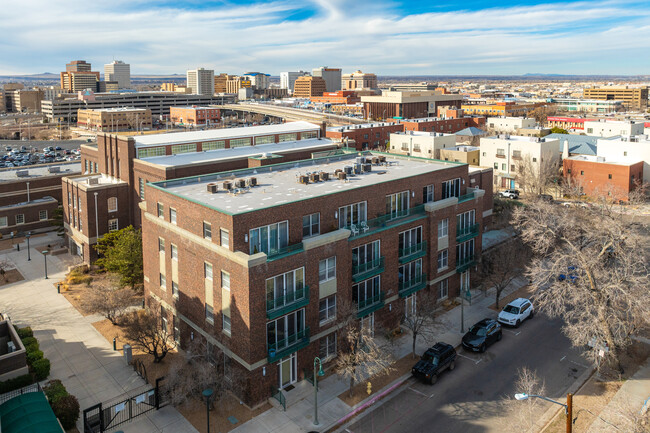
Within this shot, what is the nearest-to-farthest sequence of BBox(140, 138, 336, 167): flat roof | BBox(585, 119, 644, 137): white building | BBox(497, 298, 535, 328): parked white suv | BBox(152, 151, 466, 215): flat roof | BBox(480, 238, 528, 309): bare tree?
BBox(152, 151, 466, 215): flat roof, BBox(497, 298, 535, 328): parked white suv, BBox(480, 238, 528, 309): bare tree, BBox(140, 138, 336, 167): flat roof, BBox(585, 119, 644, 137): white building

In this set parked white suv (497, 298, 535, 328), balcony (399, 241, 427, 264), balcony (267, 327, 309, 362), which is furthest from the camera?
parked white suv (497, 298, 535, 328)

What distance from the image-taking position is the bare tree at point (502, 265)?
134 ft

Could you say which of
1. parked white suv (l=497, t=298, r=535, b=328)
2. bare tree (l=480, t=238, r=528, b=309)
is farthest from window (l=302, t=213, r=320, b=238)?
bare tree (l=480, t=238, r=528, b=309)

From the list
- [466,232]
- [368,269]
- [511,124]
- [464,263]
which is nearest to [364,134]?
[511,124]

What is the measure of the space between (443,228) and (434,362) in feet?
41.0

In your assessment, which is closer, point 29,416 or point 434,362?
point 29,416

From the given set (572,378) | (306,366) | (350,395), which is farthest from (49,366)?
(572,378)

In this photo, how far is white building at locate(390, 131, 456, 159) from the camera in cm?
8850

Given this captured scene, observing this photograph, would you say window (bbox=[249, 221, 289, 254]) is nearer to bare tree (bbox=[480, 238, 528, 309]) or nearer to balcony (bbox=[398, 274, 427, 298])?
balcony (bbox=[398, 274, 427, 298])

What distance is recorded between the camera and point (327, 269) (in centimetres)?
3166

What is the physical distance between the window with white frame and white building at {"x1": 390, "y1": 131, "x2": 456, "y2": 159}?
5951 centimetres

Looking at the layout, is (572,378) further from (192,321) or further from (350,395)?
(192,321)

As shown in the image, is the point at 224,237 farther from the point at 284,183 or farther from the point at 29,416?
the point at 29,416

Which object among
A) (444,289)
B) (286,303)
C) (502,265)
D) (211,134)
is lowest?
(444,289)
